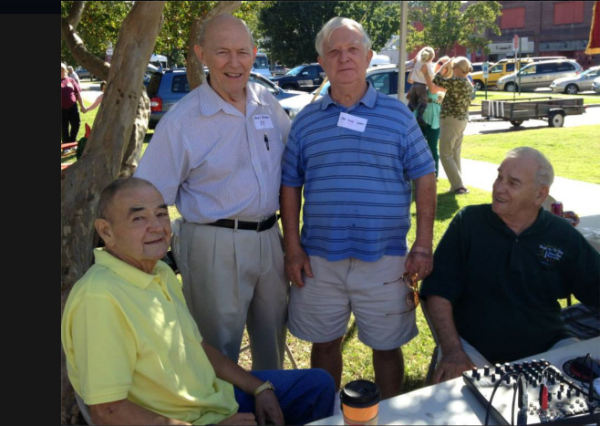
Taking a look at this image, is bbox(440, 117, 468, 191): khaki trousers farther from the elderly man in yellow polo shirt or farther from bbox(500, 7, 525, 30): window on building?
bbox(500, 7, 525, 30): window on building

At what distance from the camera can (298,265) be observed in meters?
2.82

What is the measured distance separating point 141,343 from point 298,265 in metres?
1.09

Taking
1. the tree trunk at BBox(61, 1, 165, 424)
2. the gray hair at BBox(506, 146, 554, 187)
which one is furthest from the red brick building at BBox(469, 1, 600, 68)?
the gray hair at BBox(506, 146, 554, 187)

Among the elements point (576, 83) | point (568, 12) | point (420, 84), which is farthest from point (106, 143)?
point (568, 12)

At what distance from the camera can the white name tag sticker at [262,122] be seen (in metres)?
2.75

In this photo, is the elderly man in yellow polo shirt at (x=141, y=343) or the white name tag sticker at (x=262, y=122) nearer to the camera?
the elderly man in yellow polo shirt at (x=141, y=343)

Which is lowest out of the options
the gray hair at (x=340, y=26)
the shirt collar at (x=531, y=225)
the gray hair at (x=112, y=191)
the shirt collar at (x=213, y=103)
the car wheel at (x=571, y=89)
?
the shirt collar at (x=531, y=225)

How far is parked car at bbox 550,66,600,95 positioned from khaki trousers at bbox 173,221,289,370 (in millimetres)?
29486

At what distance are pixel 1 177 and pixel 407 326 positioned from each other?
2090mm

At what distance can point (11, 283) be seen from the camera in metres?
1.36

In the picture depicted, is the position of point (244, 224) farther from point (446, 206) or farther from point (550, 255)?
point (446, 206)

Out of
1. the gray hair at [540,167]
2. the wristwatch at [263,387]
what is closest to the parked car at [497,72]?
the gray hair at [540,167]

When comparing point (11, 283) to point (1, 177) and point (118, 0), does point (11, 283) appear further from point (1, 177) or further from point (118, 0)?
point (118, 0)

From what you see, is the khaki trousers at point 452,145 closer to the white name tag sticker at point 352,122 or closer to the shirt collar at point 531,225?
the shirt collar at point 531,225
